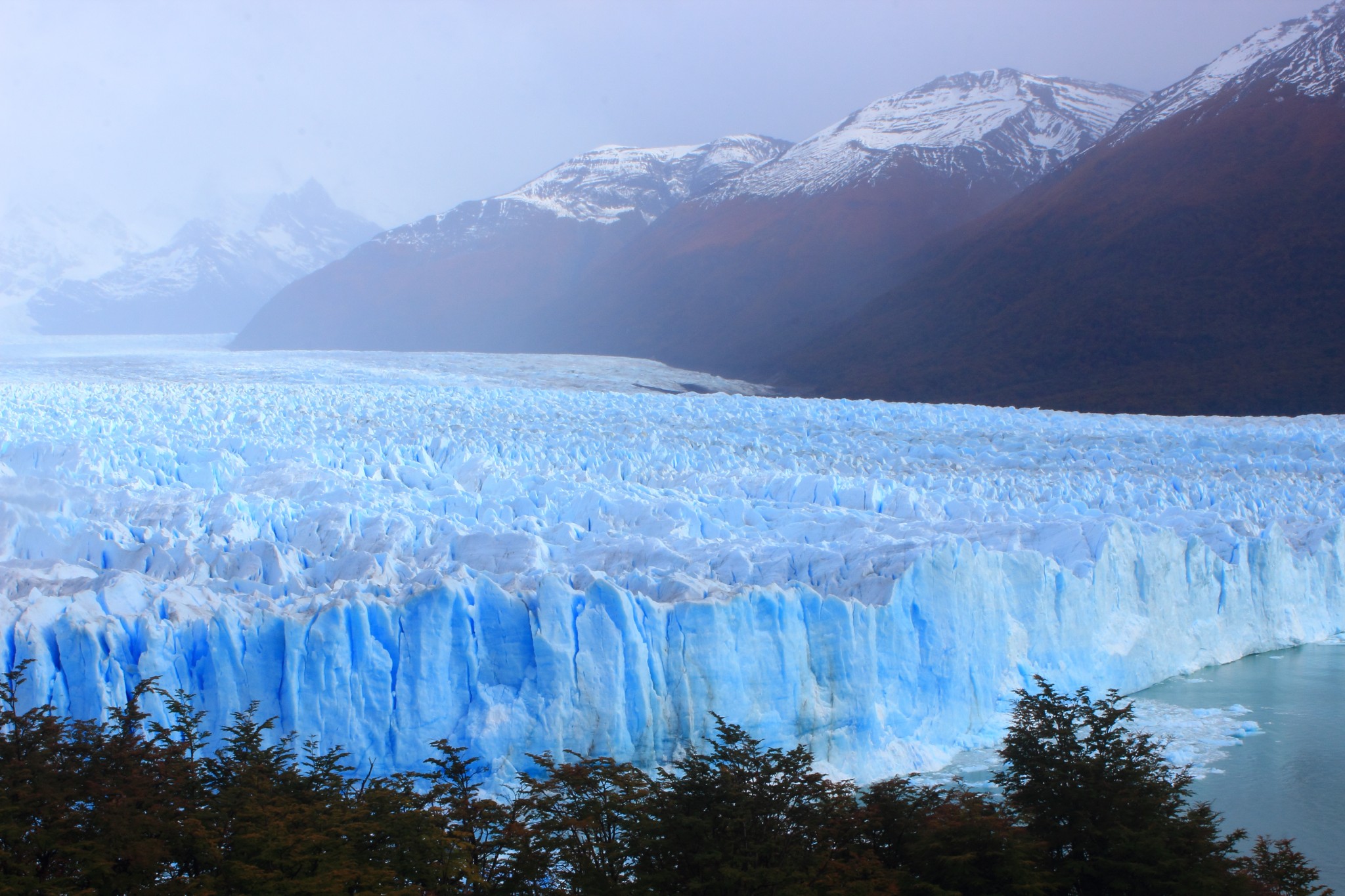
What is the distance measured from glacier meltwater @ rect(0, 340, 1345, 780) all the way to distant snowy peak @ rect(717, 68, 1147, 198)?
1441 inches

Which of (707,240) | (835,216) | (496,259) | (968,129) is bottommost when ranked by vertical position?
(835,216)

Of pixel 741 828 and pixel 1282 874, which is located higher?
pixel 741 828

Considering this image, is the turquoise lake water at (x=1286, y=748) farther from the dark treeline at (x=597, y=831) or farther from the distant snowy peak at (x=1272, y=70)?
the distant snowy peak at (x=1272, y=70)

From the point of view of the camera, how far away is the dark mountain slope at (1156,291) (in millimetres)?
30062

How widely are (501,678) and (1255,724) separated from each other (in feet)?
23.3

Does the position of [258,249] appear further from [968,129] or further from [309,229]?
[968,129]

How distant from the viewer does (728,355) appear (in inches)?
1805

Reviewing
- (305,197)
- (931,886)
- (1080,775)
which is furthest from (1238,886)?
(305,197)

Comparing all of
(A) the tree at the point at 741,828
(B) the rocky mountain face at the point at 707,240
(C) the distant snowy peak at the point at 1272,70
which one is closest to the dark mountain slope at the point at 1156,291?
(C) the distant snowy peak at the point at 1272,70

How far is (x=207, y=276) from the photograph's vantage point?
83562 mm

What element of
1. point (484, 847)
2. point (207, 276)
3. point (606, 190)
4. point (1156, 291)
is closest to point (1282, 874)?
point (484, 847)

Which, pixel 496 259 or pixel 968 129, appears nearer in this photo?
pixel 968 129

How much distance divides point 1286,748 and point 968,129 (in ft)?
158

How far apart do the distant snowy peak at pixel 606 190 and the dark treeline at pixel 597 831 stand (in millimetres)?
62473
